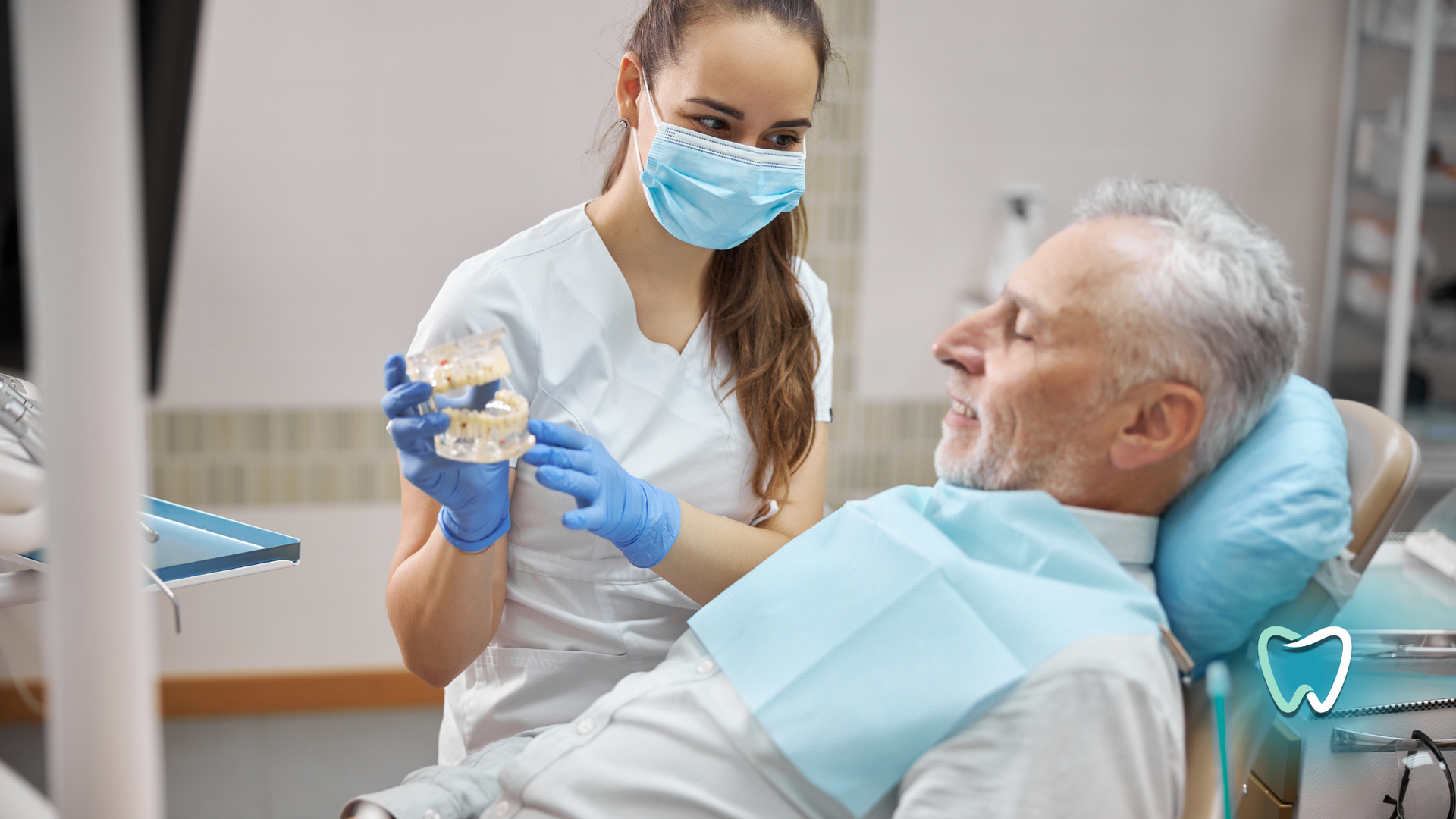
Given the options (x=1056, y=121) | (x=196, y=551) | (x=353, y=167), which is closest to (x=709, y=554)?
(x=196, y=551)

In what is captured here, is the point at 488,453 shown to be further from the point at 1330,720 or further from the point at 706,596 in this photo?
the point at 1330,720

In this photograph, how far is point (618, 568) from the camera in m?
1.44

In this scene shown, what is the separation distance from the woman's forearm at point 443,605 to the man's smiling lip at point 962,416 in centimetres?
58

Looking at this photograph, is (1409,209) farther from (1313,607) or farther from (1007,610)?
(1007,610)

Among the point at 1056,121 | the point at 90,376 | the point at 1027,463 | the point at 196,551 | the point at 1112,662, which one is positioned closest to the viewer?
the point at 90,376

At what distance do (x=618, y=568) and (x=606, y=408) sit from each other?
0.22 metres

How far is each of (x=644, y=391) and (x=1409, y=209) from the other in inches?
90.9

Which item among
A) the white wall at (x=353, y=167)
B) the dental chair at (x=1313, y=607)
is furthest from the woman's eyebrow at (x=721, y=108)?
the white wall at (x=353, y=167)

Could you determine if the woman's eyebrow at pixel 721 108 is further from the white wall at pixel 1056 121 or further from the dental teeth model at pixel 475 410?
the white wall at pixel 1056 121

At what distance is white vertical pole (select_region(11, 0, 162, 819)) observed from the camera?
47 cm

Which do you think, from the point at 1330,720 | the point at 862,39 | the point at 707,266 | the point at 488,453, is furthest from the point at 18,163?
the point at 862,39

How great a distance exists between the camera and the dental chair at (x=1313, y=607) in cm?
109

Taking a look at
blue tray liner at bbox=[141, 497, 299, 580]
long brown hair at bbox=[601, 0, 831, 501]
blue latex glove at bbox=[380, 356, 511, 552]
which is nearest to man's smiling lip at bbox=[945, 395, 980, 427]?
long brown hair at bbox=[601, 0, 831, 501]

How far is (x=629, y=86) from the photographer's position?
149cm
